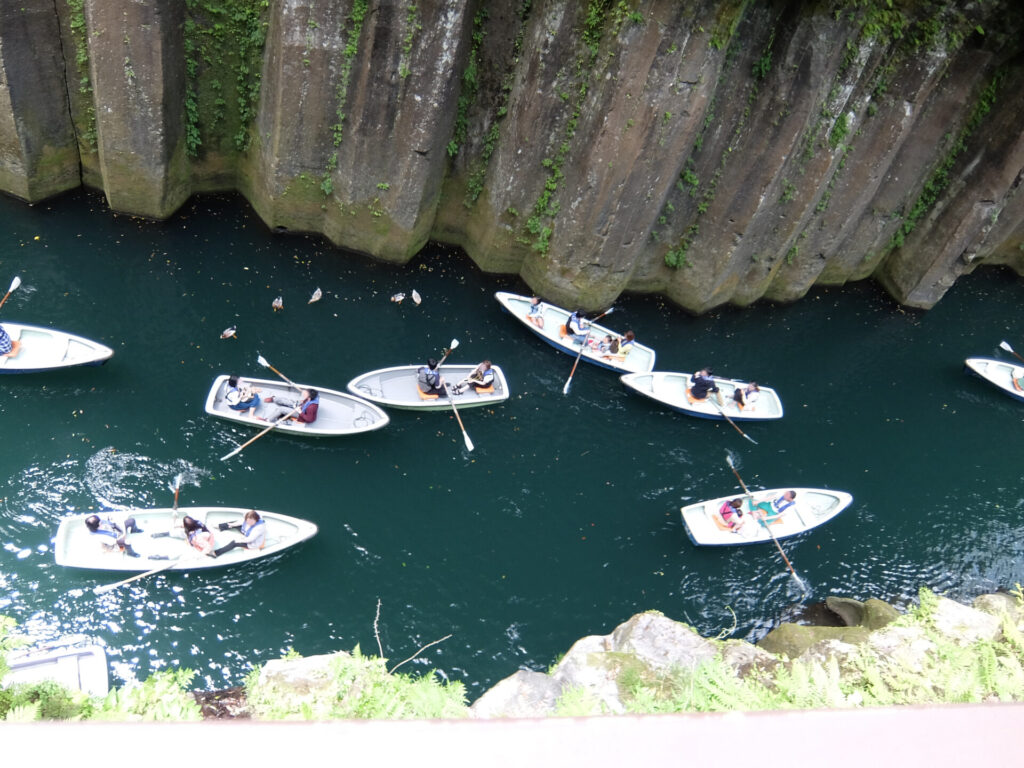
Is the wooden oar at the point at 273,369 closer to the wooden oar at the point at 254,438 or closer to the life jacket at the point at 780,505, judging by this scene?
the wooden oar at the point at 254,438

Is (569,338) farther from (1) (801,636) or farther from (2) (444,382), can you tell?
(1) (801,636)

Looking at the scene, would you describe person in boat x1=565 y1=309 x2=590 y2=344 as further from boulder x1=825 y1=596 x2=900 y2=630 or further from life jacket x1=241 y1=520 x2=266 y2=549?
life jacket x1=241 y1=520 x2=266 y2=549

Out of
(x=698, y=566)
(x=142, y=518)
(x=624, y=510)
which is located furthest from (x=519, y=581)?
(x=142, y=518)

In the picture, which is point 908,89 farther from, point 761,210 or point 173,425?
point 173,425

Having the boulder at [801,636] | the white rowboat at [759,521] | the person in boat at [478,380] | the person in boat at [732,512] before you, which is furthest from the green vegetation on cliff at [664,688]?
the person in boat at [478,380]

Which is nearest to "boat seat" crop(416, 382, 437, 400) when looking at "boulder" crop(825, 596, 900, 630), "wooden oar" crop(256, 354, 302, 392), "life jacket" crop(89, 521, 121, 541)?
"wooden oar" crop(256, 354, 302, 392)

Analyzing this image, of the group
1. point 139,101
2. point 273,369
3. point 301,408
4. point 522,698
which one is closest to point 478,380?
point 301,408
